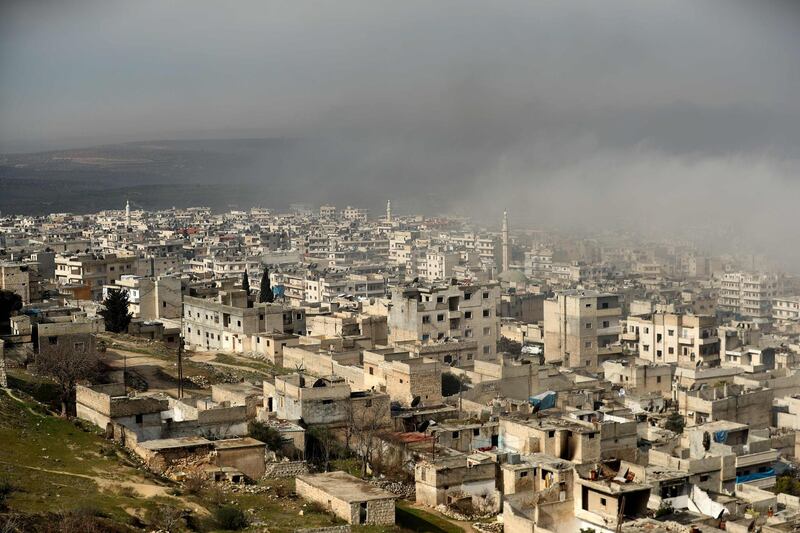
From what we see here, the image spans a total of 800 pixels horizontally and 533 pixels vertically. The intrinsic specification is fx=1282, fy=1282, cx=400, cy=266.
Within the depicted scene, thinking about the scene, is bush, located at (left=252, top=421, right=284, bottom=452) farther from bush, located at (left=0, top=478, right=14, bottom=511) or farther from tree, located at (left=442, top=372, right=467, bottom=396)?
tree, located at (left=442, top=372, right=467, bottom=396)

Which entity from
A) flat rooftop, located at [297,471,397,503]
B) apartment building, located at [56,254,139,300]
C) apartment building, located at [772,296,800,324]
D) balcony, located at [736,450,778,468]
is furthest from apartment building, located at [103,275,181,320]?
apartment building, located at [772,296,800,324]

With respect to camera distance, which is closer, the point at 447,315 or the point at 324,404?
the point at 324,404

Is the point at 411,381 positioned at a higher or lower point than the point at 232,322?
lower

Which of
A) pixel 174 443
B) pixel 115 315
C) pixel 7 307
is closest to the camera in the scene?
pixel 174 443

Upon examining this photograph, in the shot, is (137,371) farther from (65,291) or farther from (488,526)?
(65,291)

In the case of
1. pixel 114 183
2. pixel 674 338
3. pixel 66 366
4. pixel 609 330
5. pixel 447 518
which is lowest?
pixel 447 518

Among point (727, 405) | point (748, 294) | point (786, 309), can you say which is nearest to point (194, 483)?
point (727, 405)

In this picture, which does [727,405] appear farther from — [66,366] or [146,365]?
[66,366]

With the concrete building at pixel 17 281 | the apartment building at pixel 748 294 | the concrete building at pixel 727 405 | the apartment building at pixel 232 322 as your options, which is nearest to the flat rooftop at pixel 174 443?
the concrete building at pixel 727 405
